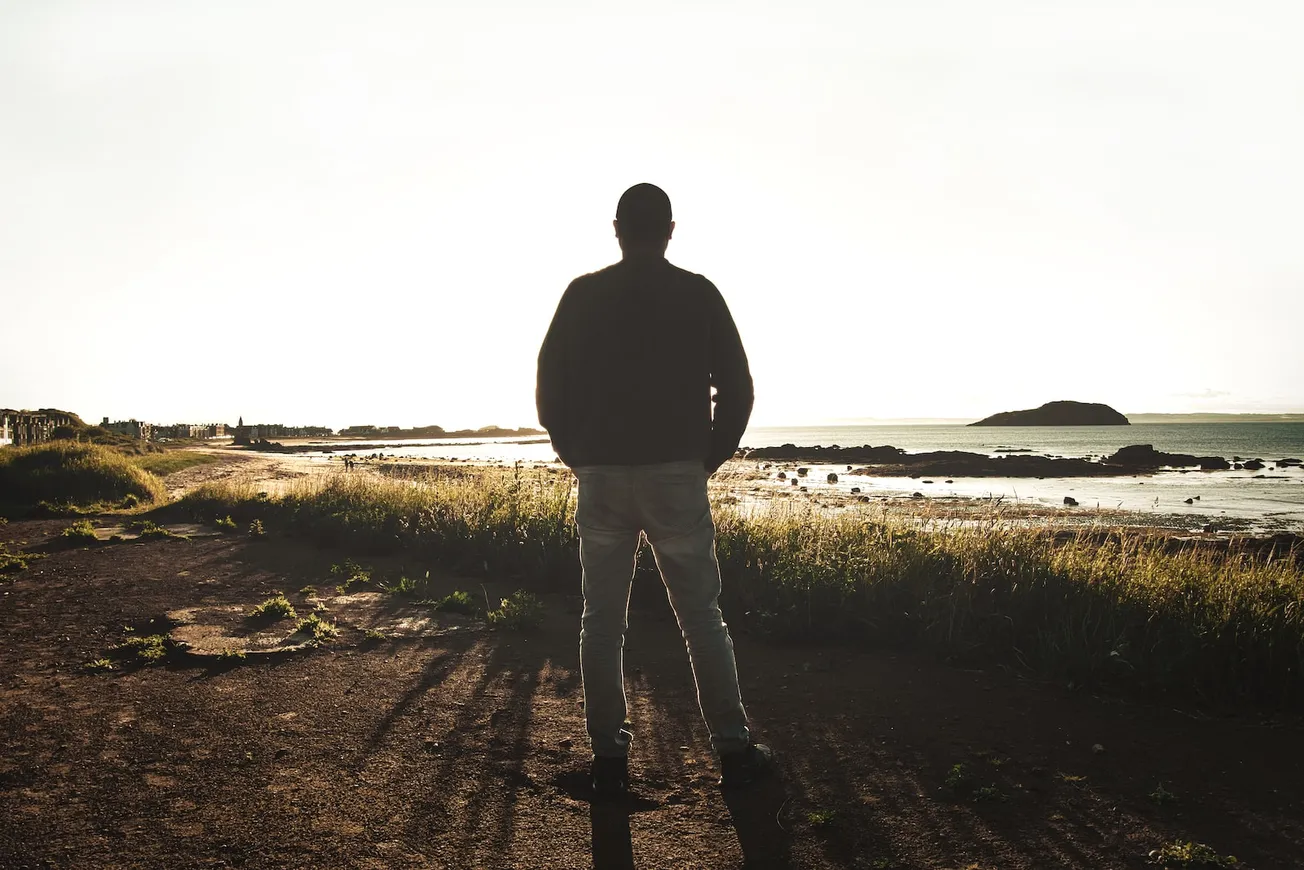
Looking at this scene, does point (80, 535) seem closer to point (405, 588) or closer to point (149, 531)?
point (149, 531)

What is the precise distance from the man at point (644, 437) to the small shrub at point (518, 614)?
3.38m

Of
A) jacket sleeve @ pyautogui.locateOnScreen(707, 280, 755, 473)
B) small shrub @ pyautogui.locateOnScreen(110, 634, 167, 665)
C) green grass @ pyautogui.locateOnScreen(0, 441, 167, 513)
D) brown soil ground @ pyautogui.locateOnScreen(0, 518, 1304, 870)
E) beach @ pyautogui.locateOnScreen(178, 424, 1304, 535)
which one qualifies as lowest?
beach @ pyautogui.locateOnScreen(178, 424, 1304, 535)

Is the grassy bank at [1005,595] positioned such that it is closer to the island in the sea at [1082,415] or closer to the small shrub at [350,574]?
the small shrub at [350,574]

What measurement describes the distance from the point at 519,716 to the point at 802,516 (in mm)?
5525

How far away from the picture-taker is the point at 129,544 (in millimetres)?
11023

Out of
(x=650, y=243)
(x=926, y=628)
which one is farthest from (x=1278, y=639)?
(x=650, y=243)

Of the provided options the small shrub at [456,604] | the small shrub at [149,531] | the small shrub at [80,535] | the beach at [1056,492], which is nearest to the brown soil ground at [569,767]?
the small shrub at [456,604]

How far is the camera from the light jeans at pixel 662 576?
3311 millimetres

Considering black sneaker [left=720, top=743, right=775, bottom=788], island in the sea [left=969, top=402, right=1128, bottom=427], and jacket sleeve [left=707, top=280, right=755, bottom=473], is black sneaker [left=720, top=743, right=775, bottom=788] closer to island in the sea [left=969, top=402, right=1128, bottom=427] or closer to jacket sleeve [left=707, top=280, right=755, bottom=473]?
jacket sleeve [left=707, top=280, right=755, bottom=473]

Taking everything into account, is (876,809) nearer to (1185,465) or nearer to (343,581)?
(343,581)

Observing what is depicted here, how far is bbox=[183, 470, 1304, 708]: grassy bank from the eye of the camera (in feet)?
16.0

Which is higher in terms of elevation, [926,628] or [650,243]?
[650,243]

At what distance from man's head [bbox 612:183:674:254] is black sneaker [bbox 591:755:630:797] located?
233cm

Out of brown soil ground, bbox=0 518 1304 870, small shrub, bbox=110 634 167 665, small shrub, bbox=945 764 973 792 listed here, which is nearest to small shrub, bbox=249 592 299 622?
small shrub, bbox=110 634 167 665
